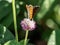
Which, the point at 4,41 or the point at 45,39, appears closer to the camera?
the point at 4,41

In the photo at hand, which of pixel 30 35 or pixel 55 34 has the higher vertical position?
pixel 55 34

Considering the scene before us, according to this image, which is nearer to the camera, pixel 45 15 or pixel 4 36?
pixel 4 36

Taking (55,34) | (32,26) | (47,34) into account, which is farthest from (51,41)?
(47,34)

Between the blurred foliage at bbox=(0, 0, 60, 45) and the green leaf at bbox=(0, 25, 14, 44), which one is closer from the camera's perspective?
the green leaf at bbox=(0, 25, 14, 44)

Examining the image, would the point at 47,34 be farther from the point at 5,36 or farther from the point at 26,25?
the point at 26,25

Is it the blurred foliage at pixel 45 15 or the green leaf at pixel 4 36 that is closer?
the green leaf at pixel 4 36

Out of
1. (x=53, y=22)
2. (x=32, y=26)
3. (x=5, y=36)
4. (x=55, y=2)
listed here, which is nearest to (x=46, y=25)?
(x=53, y=22)

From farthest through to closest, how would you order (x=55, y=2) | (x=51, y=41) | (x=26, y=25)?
(x=55, y=2) → (x=51, y=41) → (x=26, y=25)

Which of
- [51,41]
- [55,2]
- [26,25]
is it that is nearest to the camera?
[26,25]

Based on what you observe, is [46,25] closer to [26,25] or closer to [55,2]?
[55,2]

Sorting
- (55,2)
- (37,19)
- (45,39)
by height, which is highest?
(55,2)
